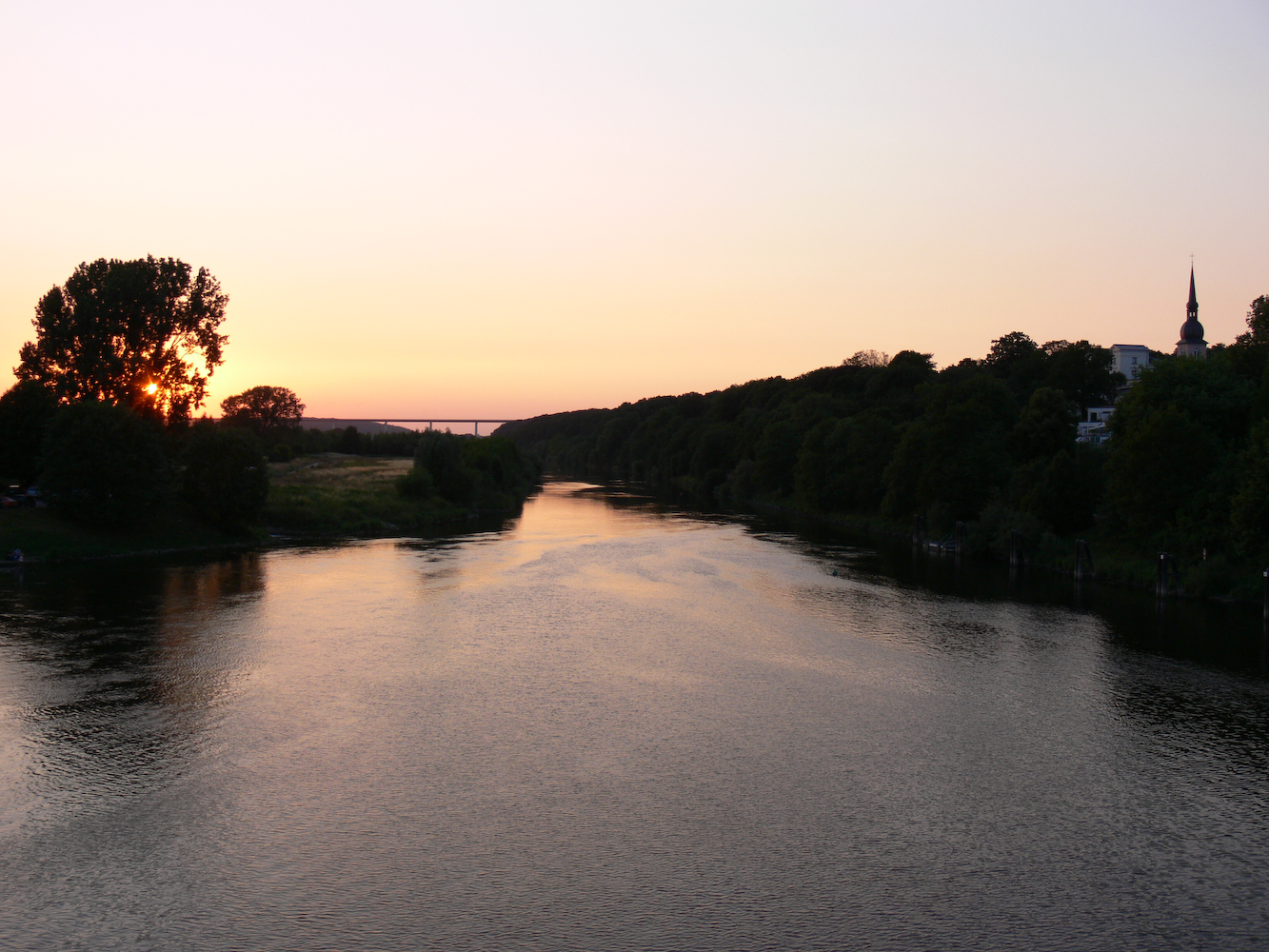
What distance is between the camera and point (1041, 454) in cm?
6294

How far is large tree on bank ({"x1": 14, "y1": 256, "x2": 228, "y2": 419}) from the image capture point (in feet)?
189

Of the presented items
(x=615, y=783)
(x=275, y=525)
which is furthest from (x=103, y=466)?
(x=615, y=783)

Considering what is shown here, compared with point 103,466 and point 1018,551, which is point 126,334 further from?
point 1018,551

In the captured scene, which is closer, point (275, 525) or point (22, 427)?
point (22, 427)

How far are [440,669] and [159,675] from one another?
282 inches

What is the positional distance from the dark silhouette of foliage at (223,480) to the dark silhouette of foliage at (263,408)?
256 feet

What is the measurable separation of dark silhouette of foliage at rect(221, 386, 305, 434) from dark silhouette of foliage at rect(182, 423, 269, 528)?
256 feet

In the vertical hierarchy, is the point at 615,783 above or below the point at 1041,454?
below

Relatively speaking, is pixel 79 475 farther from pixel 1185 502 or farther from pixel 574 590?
pixel 1185 502

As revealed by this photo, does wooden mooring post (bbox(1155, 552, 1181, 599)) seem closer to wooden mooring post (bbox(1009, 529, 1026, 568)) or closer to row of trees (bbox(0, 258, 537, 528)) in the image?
wooden mooring post (bbox(1009, 529, 1026, 568))

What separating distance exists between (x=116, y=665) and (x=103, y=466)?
26.4 m

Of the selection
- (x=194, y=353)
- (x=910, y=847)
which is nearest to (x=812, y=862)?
(x=910, y=847)

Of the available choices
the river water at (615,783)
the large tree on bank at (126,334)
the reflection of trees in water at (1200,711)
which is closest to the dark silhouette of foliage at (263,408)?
the large tree on bank at (126,334)

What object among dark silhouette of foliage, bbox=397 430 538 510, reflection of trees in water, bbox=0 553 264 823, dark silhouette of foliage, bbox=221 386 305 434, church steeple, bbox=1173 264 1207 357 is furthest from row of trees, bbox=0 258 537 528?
church steeple, bbox=1173 264 1207 357
